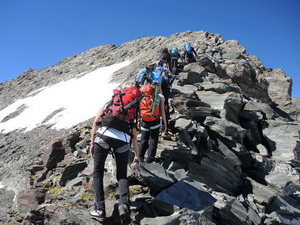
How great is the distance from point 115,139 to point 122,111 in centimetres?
69

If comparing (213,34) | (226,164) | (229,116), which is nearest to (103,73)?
(213,34)

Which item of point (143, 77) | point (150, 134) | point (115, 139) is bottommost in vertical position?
point (150, 134)

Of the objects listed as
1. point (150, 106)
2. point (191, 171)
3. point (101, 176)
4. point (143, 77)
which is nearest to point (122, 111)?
point (101, 176)

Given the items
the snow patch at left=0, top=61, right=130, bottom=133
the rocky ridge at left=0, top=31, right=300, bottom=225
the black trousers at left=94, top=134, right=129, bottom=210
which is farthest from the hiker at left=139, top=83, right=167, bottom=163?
the snow patch at left=0, top=61, right=130, bottom=133

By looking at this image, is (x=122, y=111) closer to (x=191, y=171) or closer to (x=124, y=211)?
(x=124, y=211)

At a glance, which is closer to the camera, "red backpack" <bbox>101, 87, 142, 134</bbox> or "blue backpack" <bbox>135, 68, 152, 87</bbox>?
"red backpack" <bbox>101, 87, 142, 134</bbox>

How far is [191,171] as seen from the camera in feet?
28.3

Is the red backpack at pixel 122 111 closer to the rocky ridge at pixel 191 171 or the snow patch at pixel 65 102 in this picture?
the rocky ridge at pixel 191 171

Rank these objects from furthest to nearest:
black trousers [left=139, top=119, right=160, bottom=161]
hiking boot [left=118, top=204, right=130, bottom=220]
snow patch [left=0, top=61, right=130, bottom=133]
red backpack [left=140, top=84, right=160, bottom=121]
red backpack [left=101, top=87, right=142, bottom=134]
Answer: snow patch [left=0, top=61, right=130, bottom=133]
black trousers [left=139, top=119, right=160, bottom=161]
red backpack [left=140, top=84, right=160, bottom=121]
red backpack [left=101, top=87, right=142, bottom=134]
hiking boot [left=118, top=204, right=130, bottom=220]

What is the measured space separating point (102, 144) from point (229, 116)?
9639mm

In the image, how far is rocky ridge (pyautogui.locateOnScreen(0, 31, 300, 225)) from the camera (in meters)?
6.18

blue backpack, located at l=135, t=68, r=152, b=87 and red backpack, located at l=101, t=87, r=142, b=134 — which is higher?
blue backpack, located at l=135, t=68, r=152, b=87

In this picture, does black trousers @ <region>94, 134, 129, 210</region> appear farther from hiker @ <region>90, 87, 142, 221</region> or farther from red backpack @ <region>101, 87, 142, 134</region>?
red backpack @ <region>101, 87, 142, 134</region>

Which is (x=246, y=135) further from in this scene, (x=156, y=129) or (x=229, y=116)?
(x=156, y=129)
